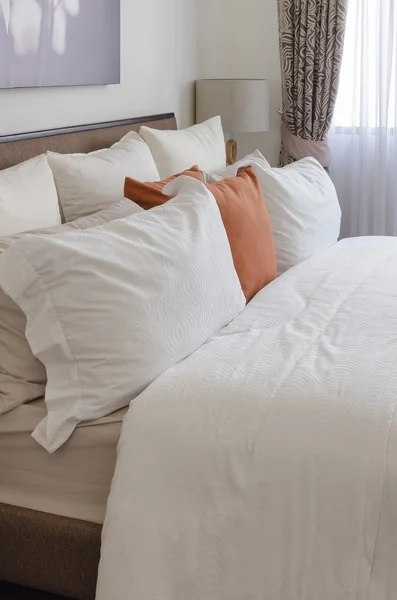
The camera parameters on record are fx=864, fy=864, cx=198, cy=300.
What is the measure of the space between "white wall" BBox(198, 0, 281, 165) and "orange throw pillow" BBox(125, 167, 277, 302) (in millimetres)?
2042

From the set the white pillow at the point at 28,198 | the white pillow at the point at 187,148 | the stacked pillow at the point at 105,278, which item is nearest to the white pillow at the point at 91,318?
the stacked pillow at the point at 105,278

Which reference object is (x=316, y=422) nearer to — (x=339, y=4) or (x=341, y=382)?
(x=341, y=382)

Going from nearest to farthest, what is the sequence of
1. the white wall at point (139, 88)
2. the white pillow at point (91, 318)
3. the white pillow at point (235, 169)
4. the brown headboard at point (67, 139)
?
the white pillow at point (91, 318)
the brown headboard at point (67, 139)
the white wall at point (139, 88)
the white pillow at point (235, 169)

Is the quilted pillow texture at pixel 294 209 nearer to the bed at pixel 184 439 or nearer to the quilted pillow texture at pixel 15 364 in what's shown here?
the bed at pixel 184 439

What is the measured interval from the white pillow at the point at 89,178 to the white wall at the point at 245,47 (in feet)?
6.10

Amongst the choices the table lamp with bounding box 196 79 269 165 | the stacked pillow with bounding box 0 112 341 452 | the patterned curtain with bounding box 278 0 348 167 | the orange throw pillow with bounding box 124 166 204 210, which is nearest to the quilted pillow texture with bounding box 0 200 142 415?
the stacked pillow with bounding box 0 112 341 452

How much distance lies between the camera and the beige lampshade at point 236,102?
13.5 feet

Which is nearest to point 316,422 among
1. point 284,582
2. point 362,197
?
point 284,582

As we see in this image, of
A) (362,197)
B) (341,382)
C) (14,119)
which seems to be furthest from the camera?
(362,197)

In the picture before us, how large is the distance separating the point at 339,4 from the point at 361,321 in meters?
2.50

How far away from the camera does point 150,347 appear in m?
1.84

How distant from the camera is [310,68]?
14.3 ft

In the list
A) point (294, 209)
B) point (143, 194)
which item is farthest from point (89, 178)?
point (294, 209)

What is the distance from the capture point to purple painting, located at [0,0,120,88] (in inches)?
105
